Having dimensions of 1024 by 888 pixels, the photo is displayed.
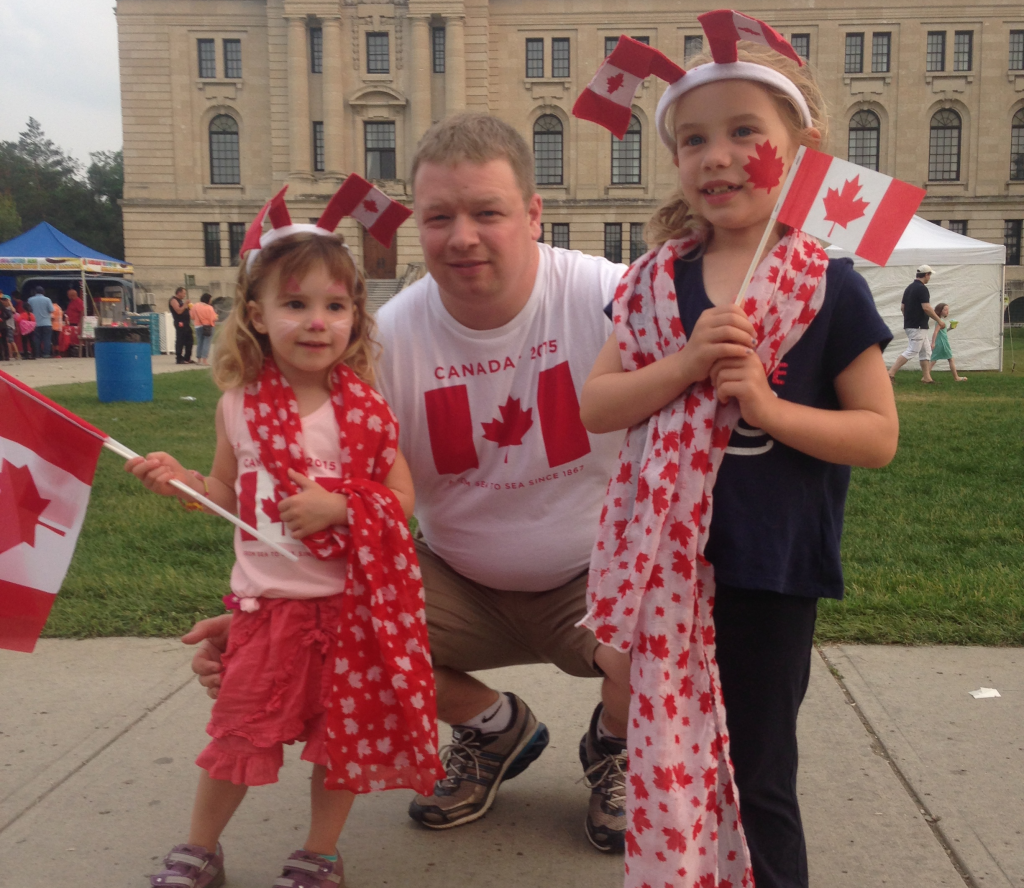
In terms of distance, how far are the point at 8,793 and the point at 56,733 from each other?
385 mm

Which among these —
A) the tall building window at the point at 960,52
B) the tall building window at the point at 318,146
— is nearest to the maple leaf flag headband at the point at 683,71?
the tall building window at the point at 318,146

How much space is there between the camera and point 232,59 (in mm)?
49312

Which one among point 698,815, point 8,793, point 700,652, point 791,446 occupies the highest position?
point 791,446

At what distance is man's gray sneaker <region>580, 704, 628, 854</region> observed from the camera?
2481mm

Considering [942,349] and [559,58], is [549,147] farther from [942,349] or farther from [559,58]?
[942,349]

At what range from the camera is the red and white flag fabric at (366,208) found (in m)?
2.57

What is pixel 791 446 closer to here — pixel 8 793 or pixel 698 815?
pixel 698 815

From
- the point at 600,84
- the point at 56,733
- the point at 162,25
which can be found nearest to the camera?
the point at 600,84

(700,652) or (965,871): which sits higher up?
(700,652)

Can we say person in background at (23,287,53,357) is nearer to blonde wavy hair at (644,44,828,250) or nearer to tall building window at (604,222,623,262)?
blonde wavy hair at (644,44,828,250)

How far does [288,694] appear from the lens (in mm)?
2217

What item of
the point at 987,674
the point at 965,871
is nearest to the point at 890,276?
the point at 987,674

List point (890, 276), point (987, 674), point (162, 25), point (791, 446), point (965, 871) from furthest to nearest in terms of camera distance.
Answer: point (162, 25)
point (890, 276)
point (987, 674)
point (965, 871)
point (791, 446)

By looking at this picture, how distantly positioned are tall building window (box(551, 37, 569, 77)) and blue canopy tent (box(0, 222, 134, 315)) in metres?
26.9
